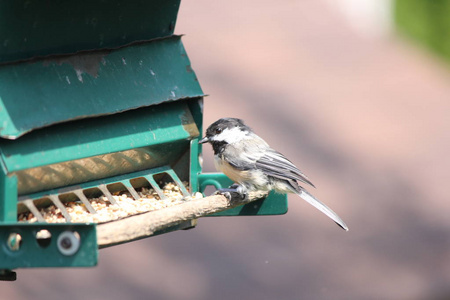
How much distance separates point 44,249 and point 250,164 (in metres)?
1.90

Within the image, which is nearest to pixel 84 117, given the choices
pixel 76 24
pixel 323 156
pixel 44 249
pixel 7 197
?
pixel 76 24

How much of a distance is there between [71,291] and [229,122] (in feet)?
14.7

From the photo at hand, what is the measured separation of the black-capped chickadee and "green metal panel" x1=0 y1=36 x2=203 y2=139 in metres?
0.51

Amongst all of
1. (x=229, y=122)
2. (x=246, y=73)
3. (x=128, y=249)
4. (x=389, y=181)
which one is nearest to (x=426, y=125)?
(x=389, y=181)

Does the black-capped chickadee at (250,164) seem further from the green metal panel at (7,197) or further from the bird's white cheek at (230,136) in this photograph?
the green metal panel at (7,197)

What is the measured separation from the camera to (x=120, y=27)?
14.8 feet

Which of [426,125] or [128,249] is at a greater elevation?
[426,125]

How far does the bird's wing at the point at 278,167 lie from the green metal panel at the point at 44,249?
182cm

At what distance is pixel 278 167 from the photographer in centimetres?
510

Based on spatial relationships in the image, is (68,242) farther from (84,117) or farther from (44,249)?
(84,117)

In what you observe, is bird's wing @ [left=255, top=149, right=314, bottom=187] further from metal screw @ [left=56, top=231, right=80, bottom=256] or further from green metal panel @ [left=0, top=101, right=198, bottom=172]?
metal screw @ [left=56, top=231, right=80, bottom=256]

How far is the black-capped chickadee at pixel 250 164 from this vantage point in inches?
198

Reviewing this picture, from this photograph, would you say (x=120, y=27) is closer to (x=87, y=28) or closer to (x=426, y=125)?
(x=87, y=28)

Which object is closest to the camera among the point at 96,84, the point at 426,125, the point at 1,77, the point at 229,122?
the point at 1,77
